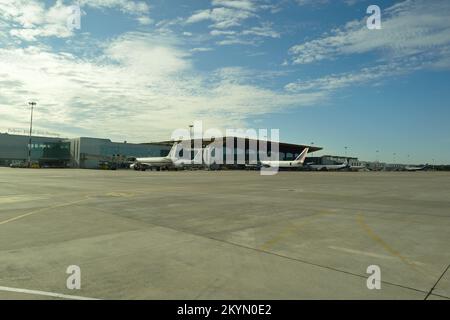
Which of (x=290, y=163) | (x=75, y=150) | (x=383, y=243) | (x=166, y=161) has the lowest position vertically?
(x=383, y=243)

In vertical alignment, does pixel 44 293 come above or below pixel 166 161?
below

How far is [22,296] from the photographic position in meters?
5.18

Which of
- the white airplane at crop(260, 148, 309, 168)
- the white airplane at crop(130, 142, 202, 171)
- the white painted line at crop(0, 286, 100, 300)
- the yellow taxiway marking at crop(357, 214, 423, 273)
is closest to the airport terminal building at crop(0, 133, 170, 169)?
the white airplane at crop(130, 142, 202, 171)

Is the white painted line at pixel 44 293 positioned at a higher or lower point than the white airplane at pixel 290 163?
lower

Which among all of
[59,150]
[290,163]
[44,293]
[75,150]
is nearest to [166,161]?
[290,163]

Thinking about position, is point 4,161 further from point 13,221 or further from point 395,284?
point 395,284

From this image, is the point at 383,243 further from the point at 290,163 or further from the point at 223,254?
the point at 290,163

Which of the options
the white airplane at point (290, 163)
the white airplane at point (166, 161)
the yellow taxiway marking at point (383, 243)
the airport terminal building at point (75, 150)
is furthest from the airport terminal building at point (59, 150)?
the yellow taxiway marking at point (383, 243)

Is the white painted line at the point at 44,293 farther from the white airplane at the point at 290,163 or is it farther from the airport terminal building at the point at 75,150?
the airport terminal building at the point at 75,150

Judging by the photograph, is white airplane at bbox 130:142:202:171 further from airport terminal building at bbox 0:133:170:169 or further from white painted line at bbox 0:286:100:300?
white painted line at bbox 0:286:100:300

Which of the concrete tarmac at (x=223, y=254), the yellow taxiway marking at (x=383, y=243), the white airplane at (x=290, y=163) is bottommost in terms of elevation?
the yellow taxiway marking at (x=383, y=243)

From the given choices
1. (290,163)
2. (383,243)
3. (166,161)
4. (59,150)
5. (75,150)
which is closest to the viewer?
(383,243)
